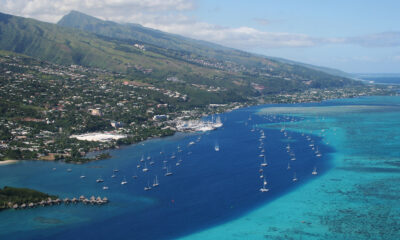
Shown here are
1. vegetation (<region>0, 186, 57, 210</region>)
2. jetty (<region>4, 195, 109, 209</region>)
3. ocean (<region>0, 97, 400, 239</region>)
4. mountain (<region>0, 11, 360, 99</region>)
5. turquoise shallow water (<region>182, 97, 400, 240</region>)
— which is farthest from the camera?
mountain (<region>0, 11, 360, 99</region>)

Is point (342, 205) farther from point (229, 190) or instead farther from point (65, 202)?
point (65, 202)

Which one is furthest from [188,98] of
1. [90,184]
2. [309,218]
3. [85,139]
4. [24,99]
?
[309,218]

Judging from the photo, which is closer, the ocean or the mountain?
the ocean

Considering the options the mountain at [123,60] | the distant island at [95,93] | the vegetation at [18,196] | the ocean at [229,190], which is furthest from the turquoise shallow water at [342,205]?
the mountain at [123,60]

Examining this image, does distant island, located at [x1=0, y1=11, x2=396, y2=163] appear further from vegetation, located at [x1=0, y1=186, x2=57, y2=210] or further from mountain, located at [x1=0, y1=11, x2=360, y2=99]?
vegetation, located at [x1=0, y1=186, x2=57, y2=210]

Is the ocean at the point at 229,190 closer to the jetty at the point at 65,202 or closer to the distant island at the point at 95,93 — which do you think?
the jetty at the point at 65,202

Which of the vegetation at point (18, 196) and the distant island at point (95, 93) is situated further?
the distant island at point (95, 93)

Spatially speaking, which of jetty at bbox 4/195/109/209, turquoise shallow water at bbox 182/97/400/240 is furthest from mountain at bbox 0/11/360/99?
jetty at bbox 4/195/109/209

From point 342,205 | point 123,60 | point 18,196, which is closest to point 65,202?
point 18,196
